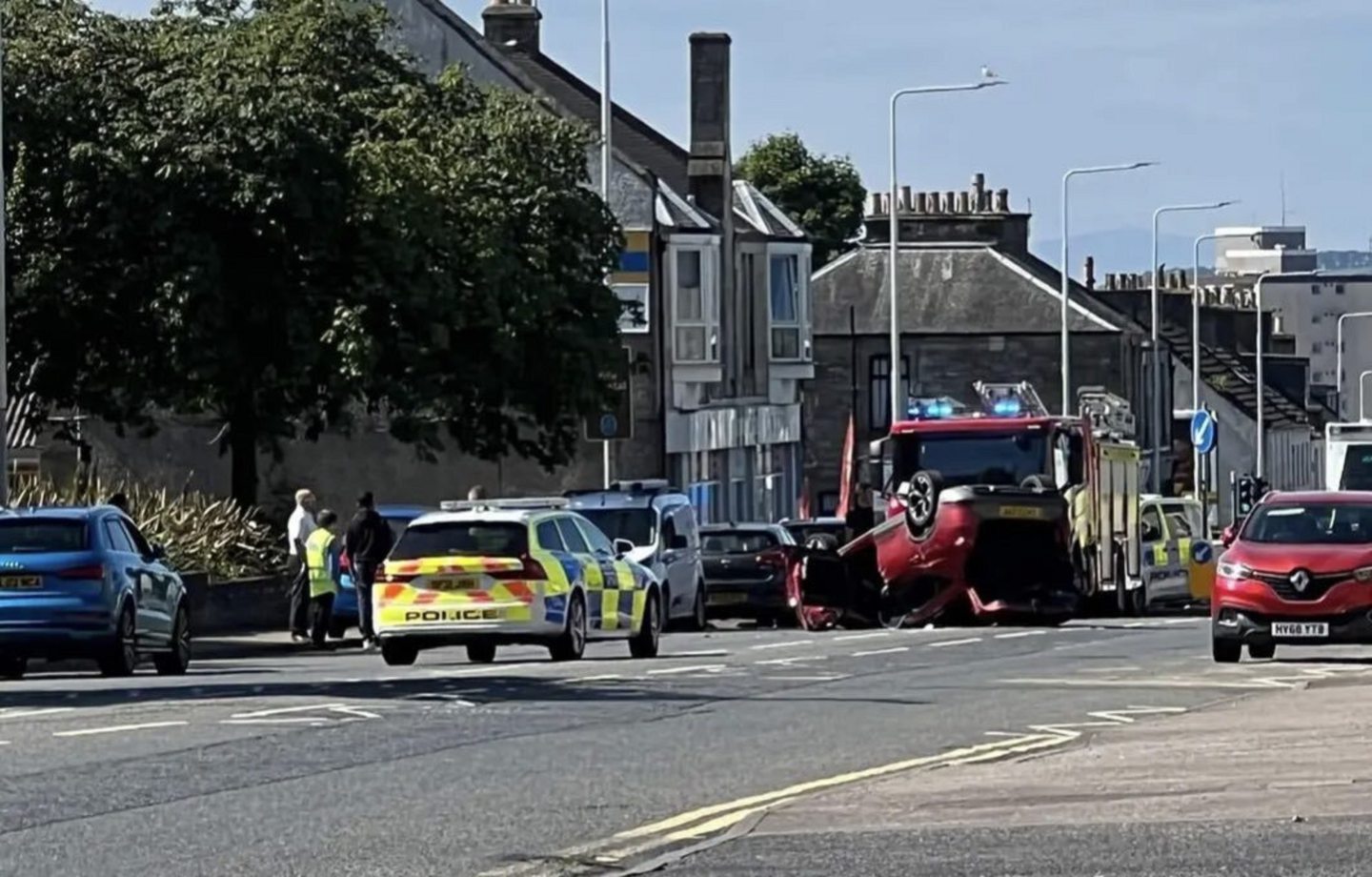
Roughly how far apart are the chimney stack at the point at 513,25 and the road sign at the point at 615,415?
76.1 feet

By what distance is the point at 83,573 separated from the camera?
25609 millimetres

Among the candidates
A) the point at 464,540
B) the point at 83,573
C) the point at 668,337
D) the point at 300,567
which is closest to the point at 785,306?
the point at 668,337

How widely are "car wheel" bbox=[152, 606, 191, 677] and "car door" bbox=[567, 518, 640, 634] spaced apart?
3945 millimetres

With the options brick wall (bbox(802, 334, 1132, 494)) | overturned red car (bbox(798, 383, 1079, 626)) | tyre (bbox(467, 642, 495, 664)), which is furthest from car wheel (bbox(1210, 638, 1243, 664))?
brick wall (bbox(802, 334, 1132, 494))

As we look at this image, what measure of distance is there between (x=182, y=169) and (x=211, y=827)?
86.5 feet

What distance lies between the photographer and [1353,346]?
151625mm

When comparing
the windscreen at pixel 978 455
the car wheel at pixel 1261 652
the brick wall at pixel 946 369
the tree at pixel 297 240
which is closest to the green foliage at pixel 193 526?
the tree at pixel 297 240

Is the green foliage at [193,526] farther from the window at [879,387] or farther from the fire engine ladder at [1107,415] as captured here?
the window at [879,387]

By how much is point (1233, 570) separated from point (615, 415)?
19.1 metres

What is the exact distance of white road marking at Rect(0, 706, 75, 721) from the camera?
20.6 meters

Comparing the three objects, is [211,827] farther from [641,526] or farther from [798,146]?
[798,146]

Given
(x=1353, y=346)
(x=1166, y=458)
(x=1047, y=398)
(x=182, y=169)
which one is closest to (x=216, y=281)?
(x=182, y=169)

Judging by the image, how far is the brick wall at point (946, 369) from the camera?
8125 centimetres

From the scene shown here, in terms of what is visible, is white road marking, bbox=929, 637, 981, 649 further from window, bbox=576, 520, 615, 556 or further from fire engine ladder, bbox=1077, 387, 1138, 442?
fire engine ladder, bbox=1077, 387, 1138, 442
